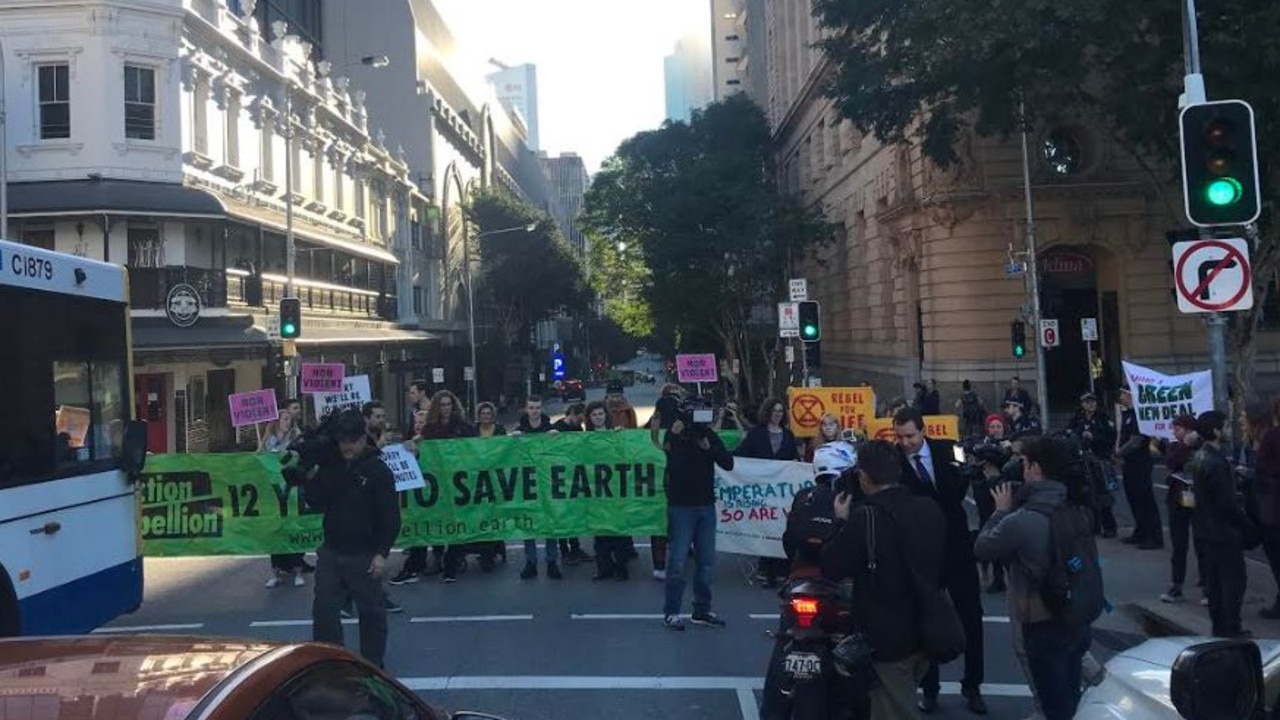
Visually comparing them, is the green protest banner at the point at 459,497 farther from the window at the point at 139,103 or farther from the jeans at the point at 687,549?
the window at the point at 139,103

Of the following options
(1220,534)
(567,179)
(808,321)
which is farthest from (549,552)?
(567,179)

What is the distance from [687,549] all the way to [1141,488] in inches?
257

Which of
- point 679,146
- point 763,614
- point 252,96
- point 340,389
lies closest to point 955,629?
point 763,614

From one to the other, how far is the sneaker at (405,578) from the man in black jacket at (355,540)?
4.00 meters

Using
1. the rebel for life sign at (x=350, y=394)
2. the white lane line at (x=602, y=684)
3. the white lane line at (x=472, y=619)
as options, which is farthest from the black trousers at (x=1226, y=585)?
the rebel for life sign at (x=350, y=394)

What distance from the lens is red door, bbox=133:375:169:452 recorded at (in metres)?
25.8

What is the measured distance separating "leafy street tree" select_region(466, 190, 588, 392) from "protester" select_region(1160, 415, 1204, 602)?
50964 mm

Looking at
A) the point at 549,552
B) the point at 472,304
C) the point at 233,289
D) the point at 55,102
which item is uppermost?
the point at 55,102

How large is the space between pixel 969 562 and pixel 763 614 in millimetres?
2966

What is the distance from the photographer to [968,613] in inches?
250

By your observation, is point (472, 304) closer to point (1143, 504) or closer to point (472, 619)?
point (1143, 504)

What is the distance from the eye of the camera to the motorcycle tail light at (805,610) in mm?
5109

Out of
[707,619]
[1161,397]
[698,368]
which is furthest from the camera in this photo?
[698,368]

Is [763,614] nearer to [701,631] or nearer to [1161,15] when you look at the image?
[701,631]
